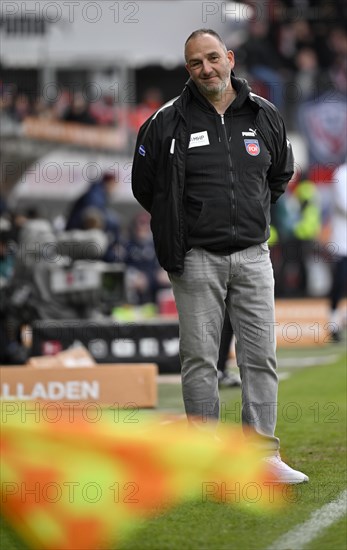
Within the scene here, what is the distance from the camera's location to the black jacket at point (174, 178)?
610 cm

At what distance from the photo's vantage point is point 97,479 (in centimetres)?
503

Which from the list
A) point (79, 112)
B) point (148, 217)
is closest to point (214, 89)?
point (148, 217)

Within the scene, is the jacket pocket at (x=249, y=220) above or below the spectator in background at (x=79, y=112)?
below

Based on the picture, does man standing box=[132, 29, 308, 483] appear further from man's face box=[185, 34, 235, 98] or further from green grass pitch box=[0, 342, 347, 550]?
green grass pitch box=[0, 342, 347, 550]

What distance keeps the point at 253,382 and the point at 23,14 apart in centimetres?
1892

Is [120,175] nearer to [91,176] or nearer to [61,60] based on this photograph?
[91,176]

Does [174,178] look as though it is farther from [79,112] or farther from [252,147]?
[79,112]

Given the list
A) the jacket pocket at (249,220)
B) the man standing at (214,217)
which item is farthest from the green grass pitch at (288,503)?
the jacket pocket at (249,220)

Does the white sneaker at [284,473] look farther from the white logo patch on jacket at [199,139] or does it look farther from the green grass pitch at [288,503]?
the white logo patch on jacket at [199,139]

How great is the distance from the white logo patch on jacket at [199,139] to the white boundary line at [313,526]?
1.72 m

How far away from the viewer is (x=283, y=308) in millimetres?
17859

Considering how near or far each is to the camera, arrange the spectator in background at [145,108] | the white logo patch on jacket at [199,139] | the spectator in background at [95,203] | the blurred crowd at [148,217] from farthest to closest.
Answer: the spectator in background at [145,108] → the spectator in background at [95,203] → the blurred crowd at [148,217] → the white logo patch on jacket at [199,139]

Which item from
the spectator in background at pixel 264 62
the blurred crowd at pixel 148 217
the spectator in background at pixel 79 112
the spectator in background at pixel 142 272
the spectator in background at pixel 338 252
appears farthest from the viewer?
the spectator in background at pixel 264 62

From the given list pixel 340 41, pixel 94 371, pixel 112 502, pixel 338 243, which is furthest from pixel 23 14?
pixel 112 502
